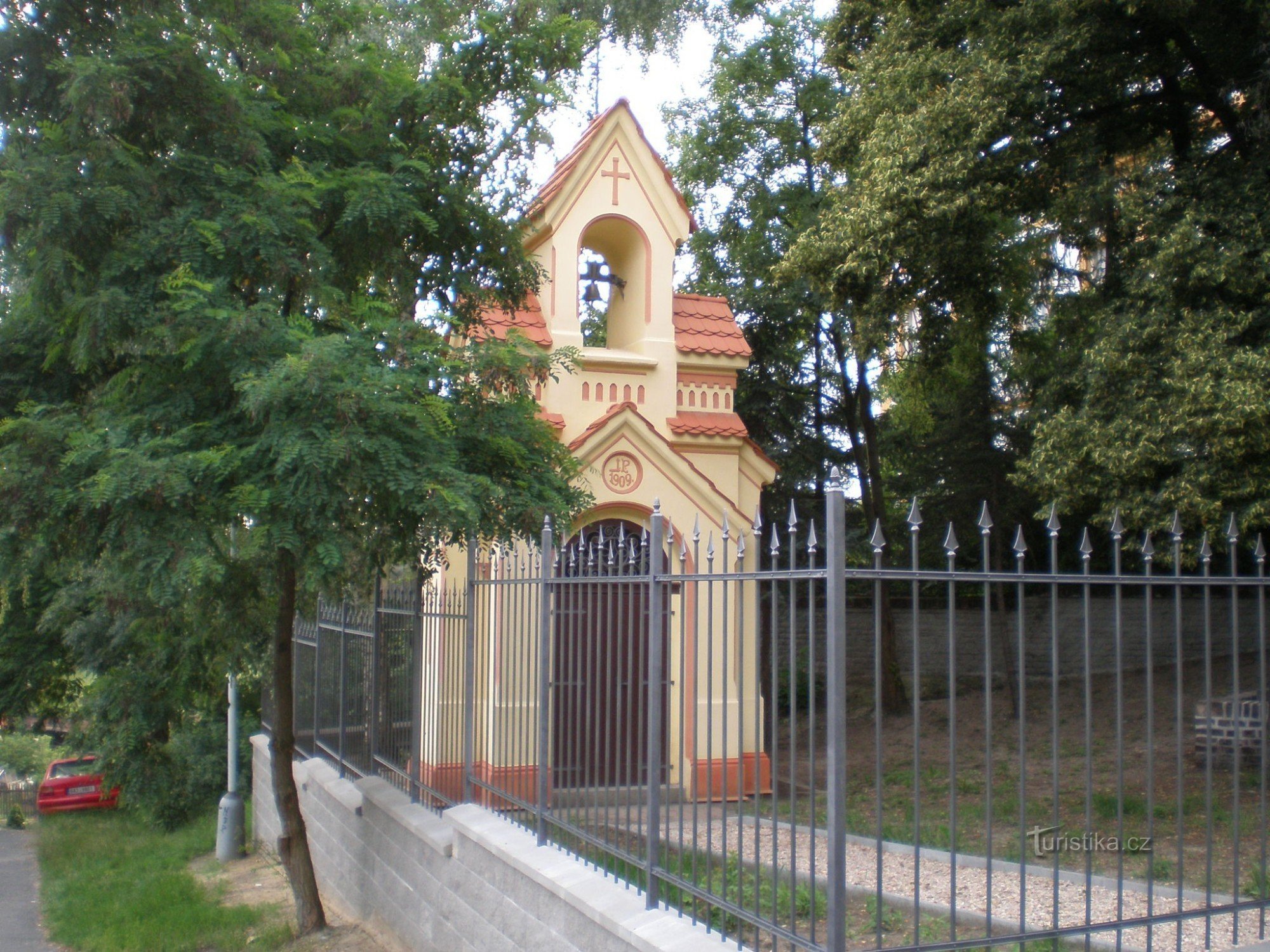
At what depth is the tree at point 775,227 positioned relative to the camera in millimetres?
20469

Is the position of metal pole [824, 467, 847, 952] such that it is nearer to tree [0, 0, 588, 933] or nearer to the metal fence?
the metal fence

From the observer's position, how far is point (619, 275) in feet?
47.4

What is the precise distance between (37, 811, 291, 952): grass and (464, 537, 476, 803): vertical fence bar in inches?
113

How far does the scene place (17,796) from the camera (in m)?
29.3

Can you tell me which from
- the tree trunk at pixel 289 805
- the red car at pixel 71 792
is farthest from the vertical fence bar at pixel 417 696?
the red car at pixel 71 792

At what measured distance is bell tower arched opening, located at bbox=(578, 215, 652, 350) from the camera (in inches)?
546

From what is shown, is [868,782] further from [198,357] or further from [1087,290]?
[198,357]

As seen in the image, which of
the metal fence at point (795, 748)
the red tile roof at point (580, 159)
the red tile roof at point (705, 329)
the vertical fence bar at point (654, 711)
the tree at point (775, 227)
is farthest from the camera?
the tree at point (775, 227)

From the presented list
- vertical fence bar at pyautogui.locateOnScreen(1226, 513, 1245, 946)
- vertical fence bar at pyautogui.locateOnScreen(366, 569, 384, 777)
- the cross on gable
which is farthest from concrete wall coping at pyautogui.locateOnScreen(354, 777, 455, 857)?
the cross on gable

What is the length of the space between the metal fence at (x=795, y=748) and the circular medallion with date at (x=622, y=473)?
514 millimetres

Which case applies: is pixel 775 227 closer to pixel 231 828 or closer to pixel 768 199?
pixel 768 199

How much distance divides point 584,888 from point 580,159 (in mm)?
9799

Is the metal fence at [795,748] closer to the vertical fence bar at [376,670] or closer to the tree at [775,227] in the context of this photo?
the vertical fence bar at [376,670]

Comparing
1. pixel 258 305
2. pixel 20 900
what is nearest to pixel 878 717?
pixel 258 305
